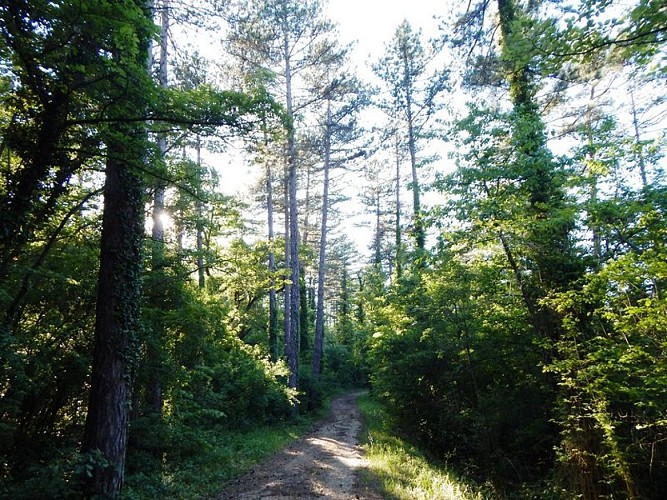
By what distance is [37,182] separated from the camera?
492 centimetres

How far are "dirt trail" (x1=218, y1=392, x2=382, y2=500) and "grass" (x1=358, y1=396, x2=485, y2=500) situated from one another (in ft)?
1.00


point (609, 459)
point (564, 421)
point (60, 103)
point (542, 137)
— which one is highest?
point (542, 137)

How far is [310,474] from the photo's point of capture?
766cm

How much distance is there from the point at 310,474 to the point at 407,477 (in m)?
2.00

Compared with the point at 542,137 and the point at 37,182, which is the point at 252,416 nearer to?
the point at 37,182

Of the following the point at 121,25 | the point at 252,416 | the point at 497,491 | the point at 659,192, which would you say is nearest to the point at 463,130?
the point at 659,192

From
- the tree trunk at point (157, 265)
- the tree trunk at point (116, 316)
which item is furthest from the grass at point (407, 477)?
the tree trunk at point (157, 265)

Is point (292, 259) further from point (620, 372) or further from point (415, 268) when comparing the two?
point (620, 372)

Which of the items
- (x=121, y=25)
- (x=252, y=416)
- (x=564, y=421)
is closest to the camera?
(x=121, y=25)

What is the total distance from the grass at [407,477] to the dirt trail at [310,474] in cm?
30

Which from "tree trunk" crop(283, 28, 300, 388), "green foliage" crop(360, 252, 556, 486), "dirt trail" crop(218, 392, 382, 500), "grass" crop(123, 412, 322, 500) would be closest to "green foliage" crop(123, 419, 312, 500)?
"grass" crop(123, 412, 322, 500)

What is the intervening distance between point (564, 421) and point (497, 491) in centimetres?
224

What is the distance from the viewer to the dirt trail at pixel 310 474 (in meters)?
6.41

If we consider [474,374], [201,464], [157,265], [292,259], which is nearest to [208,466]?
[201,464]
